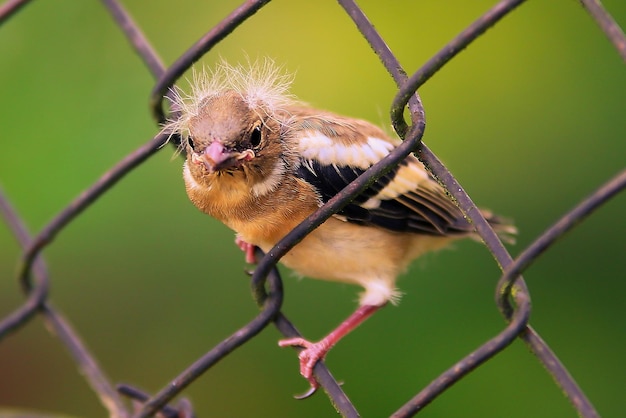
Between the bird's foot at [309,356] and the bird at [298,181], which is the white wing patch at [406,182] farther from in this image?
the bird's foot at [309,356]

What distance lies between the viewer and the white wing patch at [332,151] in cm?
160

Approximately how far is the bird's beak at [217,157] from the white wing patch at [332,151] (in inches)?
6.9

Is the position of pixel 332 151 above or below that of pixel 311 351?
above

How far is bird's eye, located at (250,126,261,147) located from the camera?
1.50m

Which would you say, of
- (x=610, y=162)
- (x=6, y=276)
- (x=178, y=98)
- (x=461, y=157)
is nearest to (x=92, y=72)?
(x=6, y=276)

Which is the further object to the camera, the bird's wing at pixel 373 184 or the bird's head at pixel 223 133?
Result: the bird's wing at pixel 373 184

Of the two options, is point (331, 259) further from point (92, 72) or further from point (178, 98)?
point (92, 72)

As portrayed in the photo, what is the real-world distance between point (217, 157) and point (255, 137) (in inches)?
5.0

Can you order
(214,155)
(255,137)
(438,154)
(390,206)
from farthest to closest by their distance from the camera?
(438,154) < (390,206) < (255,137) < (214,155)

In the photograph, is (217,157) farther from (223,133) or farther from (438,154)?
(438,154)

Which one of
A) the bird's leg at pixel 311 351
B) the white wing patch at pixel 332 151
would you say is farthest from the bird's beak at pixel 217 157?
the bird's leg at pixel 311 351

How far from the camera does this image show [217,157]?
141 centimetres

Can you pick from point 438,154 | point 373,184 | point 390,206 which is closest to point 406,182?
point 390,206

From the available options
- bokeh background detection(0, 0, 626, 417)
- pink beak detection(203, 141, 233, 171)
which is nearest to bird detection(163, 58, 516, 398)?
pink beak detection(203, 141, 233, 171)
